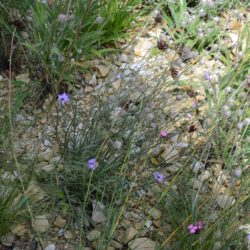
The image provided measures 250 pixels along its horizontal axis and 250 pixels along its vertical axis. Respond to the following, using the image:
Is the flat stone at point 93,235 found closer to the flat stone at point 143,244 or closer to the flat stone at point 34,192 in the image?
the flat stone at point 143,244

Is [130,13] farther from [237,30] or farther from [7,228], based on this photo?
[7,228]

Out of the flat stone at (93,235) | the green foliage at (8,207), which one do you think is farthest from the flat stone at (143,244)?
the green foliage at (8,207)

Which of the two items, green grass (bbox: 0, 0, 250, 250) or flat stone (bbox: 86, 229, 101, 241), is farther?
flat stone (bbox: 86, 229, 101, 241)

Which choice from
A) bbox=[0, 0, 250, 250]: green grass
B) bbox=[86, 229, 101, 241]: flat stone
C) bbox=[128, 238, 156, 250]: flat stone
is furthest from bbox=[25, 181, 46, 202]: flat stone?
bbox=[128, 238, 156, 250]: flat stone

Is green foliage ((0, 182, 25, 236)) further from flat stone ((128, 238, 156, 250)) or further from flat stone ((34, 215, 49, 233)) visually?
flat stone ((128, 238, 156, 250))

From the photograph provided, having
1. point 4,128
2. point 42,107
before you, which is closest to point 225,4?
point 42,107
